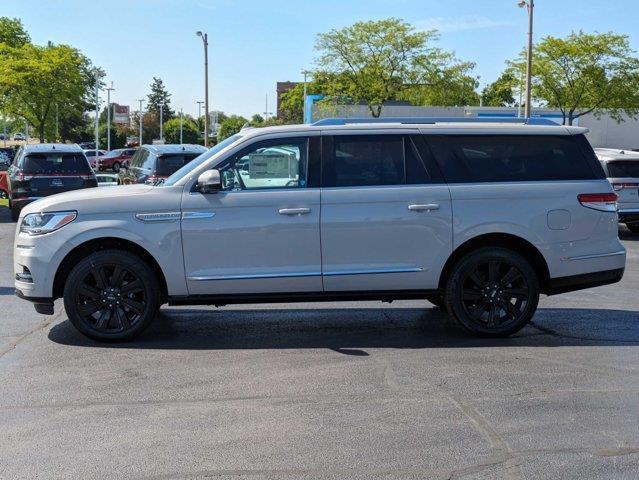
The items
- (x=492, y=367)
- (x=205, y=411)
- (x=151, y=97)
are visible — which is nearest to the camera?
(x=205, y=411)

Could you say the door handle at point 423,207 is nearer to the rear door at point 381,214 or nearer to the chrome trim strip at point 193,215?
the rear door at point 381,214

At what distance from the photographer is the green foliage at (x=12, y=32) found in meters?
59.6

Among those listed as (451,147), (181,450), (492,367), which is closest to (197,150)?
(451,147)

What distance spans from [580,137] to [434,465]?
4.23 meters

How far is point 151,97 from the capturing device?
5896 inches

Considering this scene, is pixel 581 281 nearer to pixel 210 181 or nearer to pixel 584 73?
pixel 210 181

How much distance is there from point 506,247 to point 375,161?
4.73ft

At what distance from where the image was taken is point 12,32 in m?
60.8

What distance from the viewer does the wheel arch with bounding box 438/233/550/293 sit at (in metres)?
7.47

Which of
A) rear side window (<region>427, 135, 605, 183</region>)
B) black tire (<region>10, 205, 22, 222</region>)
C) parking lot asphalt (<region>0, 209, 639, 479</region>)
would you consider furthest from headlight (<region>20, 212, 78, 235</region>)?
black tire (<region>10, 205, 22, 222</region>)

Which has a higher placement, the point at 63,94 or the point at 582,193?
the point at 63,94

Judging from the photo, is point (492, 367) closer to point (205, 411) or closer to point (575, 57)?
point (205, 411)

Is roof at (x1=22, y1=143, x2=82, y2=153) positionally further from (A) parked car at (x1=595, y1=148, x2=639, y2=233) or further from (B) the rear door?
(B) the rear door

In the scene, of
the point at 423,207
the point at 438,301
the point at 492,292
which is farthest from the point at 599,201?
the point at 438,301
